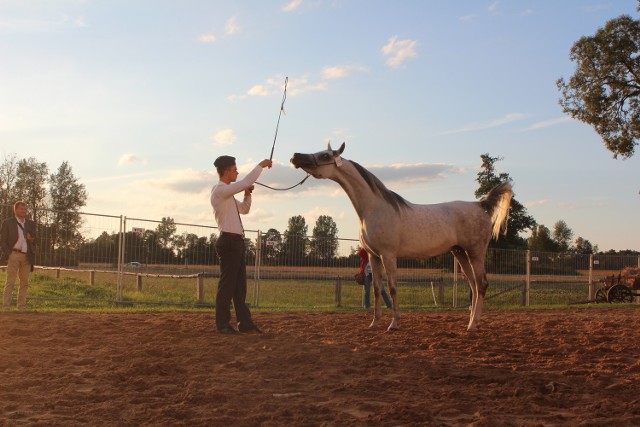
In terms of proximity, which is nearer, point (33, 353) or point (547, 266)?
point (33, 353)

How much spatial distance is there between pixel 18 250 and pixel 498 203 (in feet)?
29.1

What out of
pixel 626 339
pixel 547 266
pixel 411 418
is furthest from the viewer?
pixel 547 266

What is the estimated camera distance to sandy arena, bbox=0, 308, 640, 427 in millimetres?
3984

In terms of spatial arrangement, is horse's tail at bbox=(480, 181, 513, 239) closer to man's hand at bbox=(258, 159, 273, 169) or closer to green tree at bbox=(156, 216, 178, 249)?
man's hand at bbox=(258, 159, 273, 169)

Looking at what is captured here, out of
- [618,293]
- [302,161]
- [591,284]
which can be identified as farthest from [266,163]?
[591,284]

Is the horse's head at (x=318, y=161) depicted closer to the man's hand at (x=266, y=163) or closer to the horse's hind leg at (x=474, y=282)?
the man's hand at (x=266, y=163)

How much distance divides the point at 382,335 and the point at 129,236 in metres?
8.67

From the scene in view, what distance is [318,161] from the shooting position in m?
8.29

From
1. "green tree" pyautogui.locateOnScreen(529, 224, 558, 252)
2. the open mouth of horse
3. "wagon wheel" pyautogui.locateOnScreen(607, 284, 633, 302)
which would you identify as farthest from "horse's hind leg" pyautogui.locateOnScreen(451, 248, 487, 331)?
"green tree" pyautogui.locateOnScreen(529, 224, 558, 252)

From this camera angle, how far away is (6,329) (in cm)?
776

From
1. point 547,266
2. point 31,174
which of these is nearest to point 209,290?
point 547,266

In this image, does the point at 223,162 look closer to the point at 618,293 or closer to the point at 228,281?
the point at 228,281

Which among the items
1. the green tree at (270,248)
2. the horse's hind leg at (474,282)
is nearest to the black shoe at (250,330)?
the horse's hind leg at (474,282)

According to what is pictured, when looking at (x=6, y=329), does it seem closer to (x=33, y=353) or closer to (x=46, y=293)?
(x=33, y=353)
